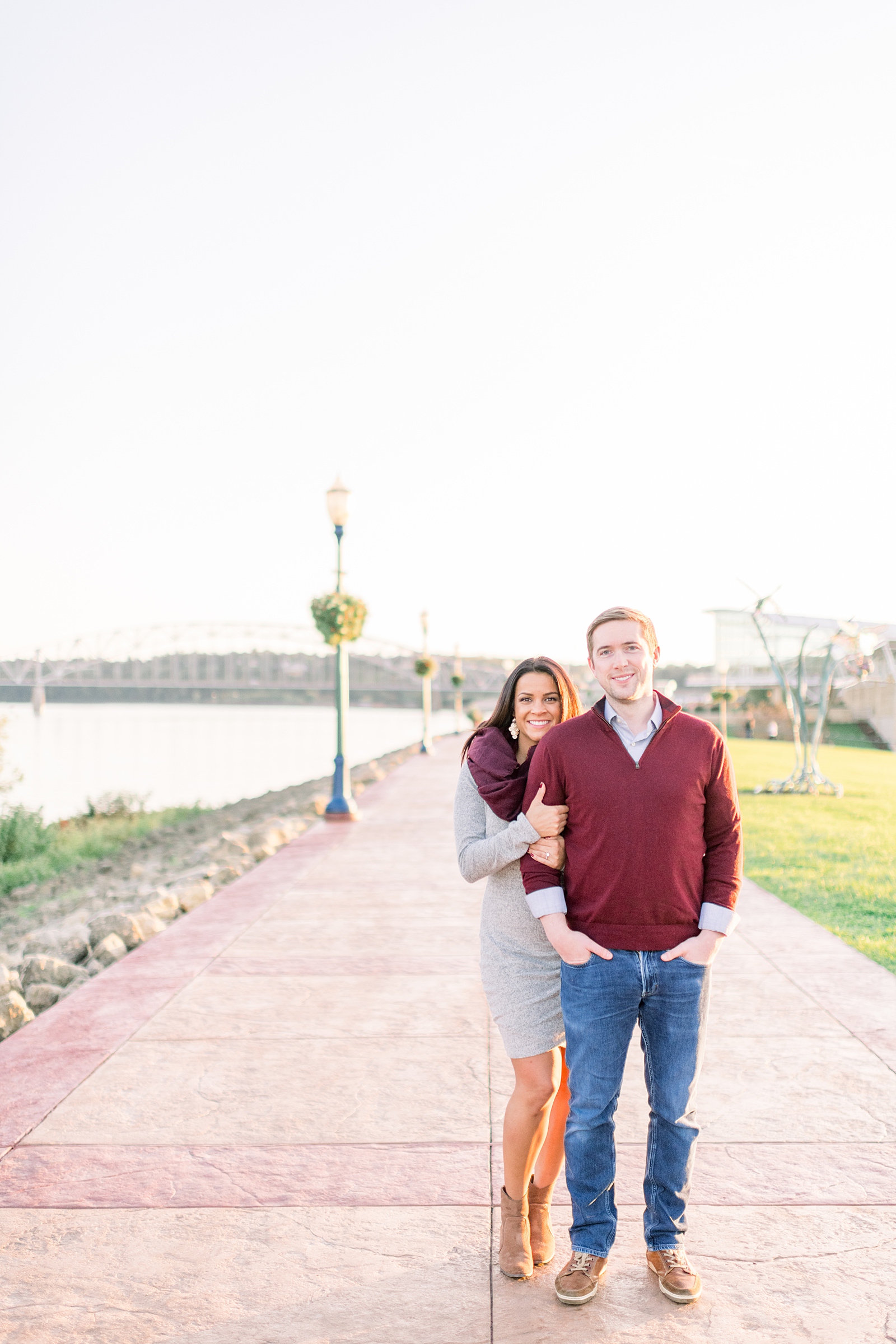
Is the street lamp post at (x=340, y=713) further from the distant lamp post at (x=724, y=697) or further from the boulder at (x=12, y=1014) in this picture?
the distant lamp post at (x=724, y=697)

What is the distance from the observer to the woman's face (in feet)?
9.07

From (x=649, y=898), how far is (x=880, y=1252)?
1.30m

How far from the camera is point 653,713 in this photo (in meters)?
2.60

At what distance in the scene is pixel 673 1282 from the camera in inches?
102

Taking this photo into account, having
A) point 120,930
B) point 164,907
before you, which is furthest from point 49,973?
point 164,907

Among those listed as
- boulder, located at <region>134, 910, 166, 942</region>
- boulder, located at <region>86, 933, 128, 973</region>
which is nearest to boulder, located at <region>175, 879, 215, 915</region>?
boulder, located at <region>134, 910, 166, 942</region>

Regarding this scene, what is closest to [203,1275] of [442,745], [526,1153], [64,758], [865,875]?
[526,1153]

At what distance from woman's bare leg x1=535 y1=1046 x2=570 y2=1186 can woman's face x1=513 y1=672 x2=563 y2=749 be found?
0.88 meters

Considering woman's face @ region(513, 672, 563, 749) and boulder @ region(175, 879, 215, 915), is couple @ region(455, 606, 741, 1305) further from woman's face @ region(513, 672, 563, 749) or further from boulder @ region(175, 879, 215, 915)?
boulder @ region(175, 879, 215, 915)

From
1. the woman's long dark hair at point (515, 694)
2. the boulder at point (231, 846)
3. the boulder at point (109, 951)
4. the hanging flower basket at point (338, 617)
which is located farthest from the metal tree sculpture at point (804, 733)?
the woman's long dark hair at point (515, 694)

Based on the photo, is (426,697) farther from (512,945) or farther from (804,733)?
(512,945)

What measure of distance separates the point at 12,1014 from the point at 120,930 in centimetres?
196

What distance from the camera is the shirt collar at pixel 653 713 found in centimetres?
259

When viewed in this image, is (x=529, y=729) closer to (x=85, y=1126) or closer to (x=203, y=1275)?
(x=203, y=1275)
